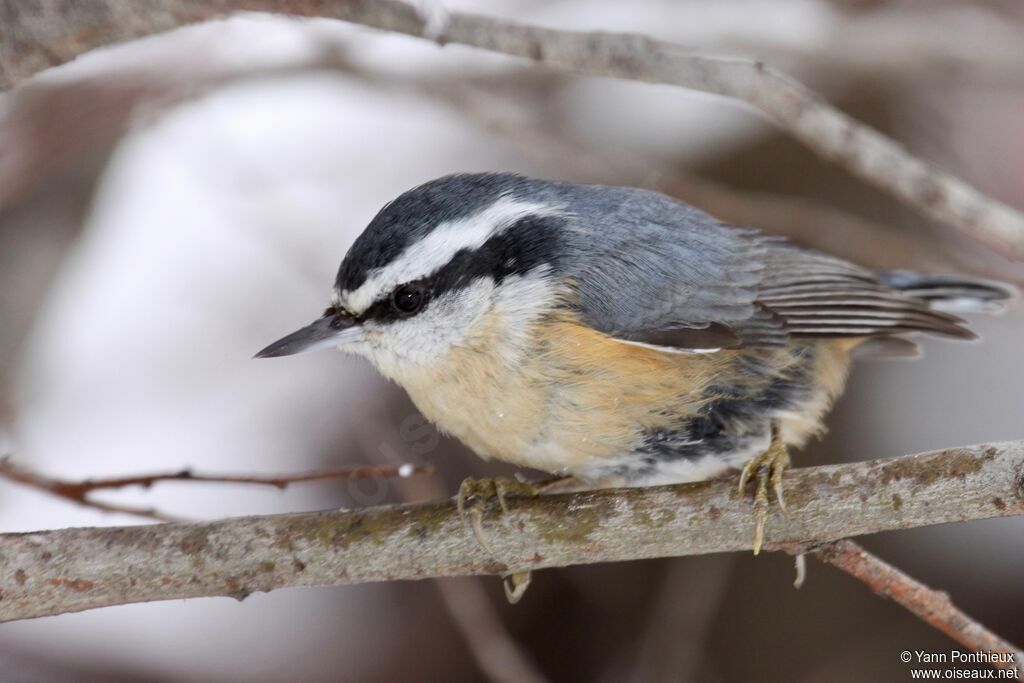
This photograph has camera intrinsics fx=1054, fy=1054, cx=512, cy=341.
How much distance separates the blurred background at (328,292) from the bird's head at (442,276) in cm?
83

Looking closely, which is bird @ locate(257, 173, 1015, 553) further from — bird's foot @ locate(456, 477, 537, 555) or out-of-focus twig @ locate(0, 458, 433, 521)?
out-of-focus twig @ locate(0, 458, 433, 521)

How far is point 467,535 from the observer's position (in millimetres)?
2012

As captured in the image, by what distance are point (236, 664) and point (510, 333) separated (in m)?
1.95

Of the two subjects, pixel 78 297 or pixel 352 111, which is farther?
pixel 352 111

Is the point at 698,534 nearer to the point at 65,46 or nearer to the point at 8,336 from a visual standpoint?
the point at 65,46

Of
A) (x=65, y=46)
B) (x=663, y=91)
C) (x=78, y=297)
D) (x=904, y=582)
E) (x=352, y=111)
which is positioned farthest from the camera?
(x=663, y=91)

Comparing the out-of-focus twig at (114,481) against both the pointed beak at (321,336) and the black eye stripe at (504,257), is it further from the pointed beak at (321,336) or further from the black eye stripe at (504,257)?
the black eye stripe at (504,257)

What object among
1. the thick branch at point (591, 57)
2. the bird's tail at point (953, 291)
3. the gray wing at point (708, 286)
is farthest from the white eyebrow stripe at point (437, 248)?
the bird's tail at point (953, 291)

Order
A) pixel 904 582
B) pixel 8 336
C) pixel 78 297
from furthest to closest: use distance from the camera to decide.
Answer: pixel 78 297 → pixel 8 336 → pixel 904 582

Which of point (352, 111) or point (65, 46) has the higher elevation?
point (352, 111)

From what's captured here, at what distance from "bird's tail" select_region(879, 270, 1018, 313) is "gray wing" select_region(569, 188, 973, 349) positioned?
12cm

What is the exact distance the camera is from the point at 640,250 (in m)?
2.39

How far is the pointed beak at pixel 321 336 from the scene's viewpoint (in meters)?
2.17

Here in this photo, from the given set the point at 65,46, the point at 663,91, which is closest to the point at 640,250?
the point at 65,46
